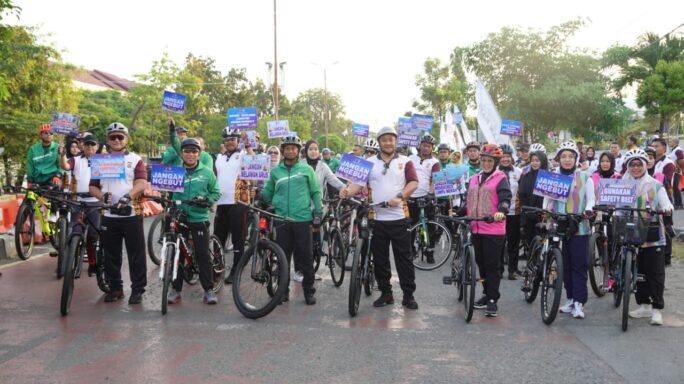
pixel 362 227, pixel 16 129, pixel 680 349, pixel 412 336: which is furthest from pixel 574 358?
pixel 16 129

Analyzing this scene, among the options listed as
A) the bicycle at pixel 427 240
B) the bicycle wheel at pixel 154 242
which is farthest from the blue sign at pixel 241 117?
the bicycle at pixel 427 240

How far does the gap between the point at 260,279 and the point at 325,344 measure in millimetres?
1400

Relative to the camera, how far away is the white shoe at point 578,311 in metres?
6.88

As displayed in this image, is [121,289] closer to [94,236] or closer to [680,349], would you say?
[94,236]

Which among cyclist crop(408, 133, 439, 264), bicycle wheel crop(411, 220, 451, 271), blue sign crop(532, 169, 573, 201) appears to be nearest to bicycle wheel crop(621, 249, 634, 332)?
blue sign crop(532, 169, 573, 201)

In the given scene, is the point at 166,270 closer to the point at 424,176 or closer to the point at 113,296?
the point at 113,296

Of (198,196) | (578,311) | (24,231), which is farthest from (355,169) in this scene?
(24,231)

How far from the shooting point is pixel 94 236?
804 cm

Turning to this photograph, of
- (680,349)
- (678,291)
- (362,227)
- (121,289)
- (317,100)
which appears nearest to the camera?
(680,349)

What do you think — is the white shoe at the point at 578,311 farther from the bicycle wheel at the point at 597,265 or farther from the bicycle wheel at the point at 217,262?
the bicycle wheel at the point at 217,262

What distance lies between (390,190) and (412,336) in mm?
1724

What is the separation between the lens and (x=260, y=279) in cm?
696

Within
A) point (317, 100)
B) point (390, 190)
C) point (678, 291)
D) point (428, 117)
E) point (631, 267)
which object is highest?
point (317, 100)

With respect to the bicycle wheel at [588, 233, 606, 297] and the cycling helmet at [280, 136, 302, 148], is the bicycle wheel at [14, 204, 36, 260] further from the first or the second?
the bicycle wheel at [588, 233, 606, 297]
